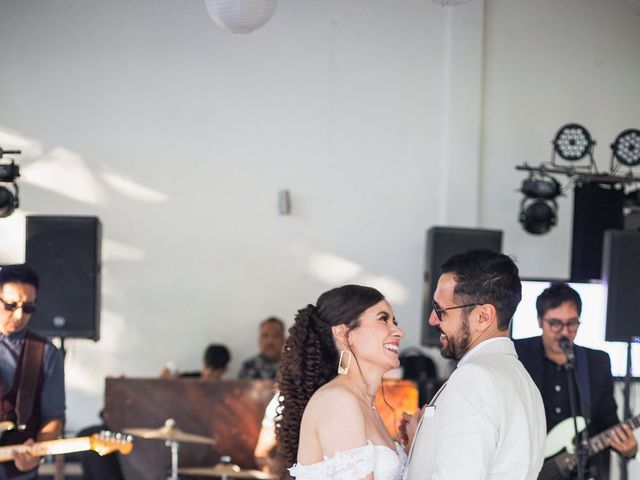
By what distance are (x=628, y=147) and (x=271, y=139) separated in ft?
8.95

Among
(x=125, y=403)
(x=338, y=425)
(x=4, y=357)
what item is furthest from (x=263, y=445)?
(x=338, y=425)

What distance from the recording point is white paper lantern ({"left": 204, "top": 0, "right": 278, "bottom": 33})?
18.3ft

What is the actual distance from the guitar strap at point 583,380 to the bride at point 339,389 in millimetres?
1626

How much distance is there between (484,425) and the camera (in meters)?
2.91

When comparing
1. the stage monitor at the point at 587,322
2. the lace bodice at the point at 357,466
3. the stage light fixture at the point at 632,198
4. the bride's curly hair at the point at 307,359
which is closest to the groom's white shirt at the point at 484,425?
the lace bodice at the point at 357,466

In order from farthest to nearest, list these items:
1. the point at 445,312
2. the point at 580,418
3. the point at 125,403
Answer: the point at 125,403 < the point at 580,418 < the point at 445,312

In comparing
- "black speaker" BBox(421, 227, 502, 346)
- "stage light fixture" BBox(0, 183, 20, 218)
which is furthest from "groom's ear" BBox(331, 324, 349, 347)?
"black speaker" BBox(421, 227, 502, 346)

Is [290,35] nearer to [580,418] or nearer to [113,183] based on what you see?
[113,183]

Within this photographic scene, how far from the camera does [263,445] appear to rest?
648 cm

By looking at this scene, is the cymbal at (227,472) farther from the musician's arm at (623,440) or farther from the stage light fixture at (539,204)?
the stage light fixture at (539,204)

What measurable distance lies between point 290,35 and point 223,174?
4.03 ft

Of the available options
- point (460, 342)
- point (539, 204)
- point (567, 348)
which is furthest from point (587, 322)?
point (460, 342)

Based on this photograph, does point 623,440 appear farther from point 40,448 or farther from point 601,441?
point 40,448

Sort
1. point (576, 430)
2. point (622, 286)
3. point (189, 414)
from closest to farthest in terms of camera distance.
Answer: point (576, 430)
point (622, 286)
point (189, 414)
